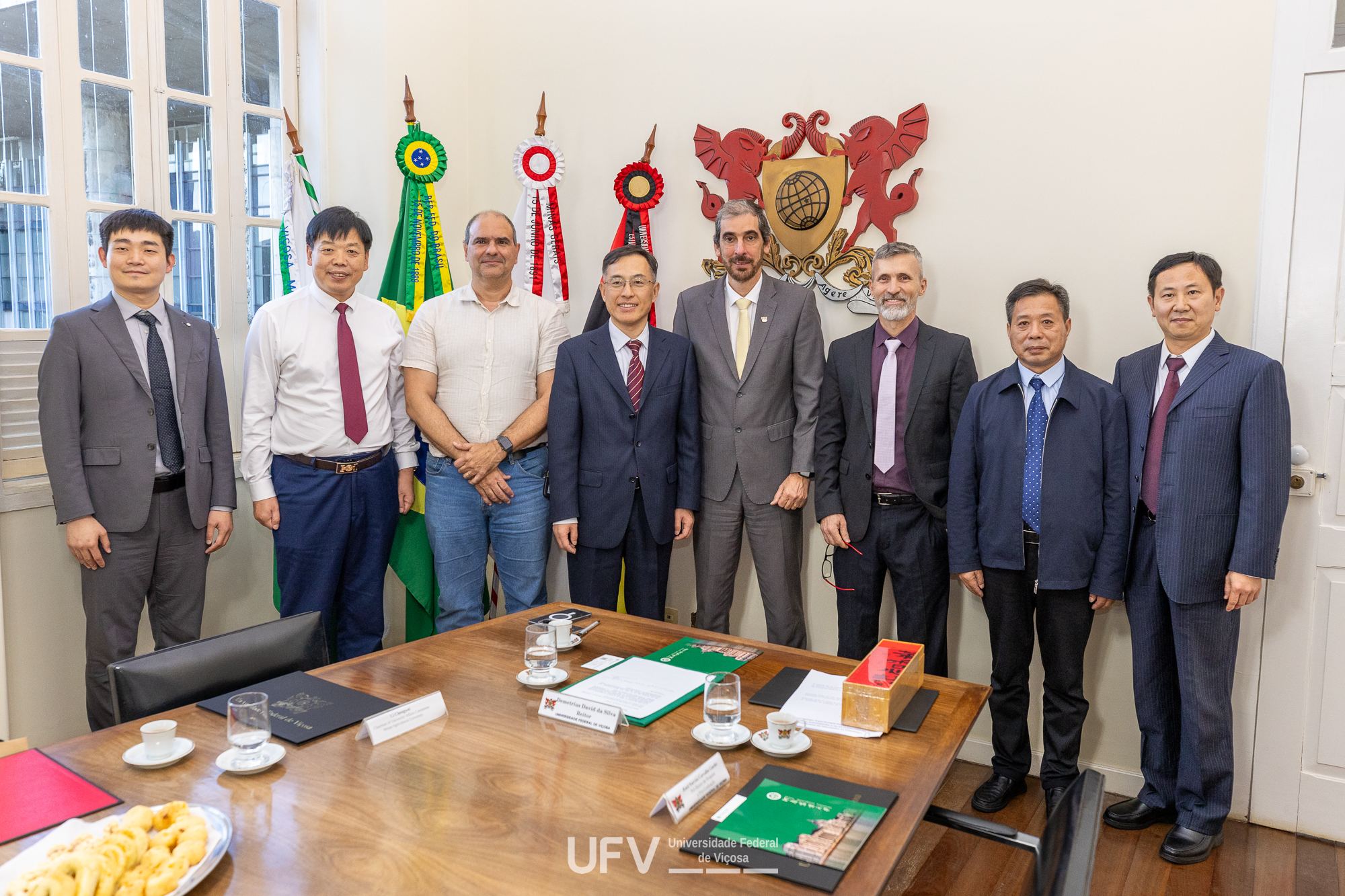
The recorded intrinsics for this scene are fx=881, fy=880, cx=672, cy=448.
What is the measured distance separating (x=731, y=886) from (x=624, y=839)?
0.54ft

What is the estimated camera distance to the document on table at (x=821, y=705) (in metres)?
1.54

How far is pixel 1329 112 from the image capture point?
2.57 metres

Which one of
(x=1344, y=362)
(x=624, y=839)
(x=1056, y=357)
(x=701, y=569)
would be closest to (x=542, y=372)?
(x=701, y=569)

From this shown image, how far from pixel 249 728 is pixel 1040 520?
2210mm

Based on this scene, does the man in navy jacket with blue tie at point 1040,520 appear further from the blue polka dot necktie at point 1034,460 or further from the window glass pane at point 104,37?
the window glass pane at point 104,37

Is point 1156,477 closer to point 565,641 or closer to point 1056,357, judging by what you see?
point 1056,357

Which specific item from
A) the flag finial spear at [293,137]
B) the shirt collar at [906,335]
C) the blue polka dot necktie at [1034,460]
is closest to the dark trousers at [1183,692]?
the blue polka dot necktie at [1034,460]

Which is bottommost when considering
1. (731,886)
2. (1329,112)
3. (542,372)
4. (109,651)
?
(109,651)

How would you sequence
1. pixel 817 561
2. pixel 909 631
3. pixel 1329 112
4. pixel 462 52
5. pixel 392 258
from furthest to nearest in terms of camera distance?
pixel 462 52
pixel 392 258
pixel 817 561
pixel 909 631
pixel 1329 112

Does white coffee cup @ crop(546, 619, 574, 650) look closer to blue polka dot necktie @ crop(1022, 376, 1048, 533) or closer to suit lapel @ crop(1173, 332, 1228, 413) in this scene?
blue polka dot necktie @ crop(1022, 376, 1048, 533)

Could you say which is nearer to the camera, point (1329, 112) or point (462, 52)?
point (1329, 112)

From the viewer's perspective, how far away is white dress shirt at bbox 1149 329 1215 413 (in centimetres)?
253

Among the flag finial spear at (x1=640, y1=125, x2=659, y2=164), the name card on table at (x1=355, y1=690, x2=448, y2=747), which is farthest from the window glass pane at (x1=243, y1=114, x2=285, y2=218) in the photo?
the name card on table at (x1=355, y1=690, x2=448, y2=747)

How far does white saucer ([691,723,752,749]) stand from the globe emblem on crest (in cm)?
232
